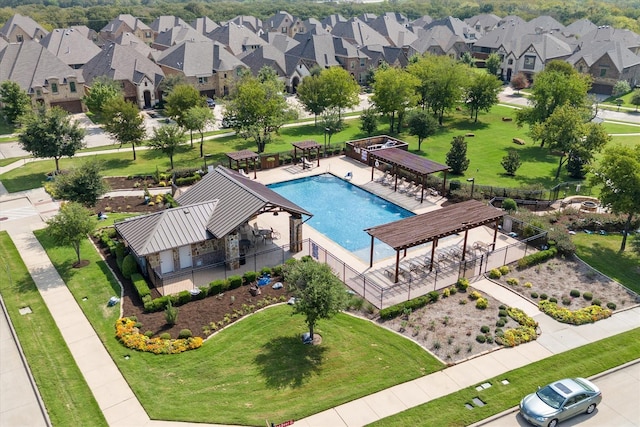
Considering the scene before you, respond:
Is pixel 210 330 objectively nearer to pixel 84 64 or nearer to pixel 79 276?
pixel 79 276

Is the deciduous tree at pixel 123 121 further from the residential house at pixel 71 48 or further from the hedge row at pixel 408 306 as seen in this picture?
the residential house at pixel 71 48

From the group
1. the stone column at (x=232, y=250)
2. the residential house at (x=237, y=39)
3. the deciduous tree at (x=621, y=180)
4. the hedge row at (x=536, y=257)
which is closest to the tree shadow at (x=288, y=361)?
the stone column at (x=232, y=250)

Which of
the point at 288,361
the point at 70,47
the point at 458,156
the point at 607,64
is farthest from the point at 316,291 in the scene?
the point at 607,64

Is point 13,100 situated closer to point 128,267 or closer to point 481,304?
point 128,267

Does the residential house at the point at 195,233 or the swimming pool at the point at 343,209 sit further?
the swimming pool at the point at 343,209

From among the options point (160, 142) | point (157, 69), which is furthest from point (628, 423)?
point (157, 69)

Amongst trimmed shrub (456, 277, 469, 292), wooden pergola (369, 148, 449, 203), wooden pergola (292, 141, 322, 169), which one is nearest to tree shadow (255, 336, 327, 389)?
trimmed shrub (456, 277, 469, 292)
